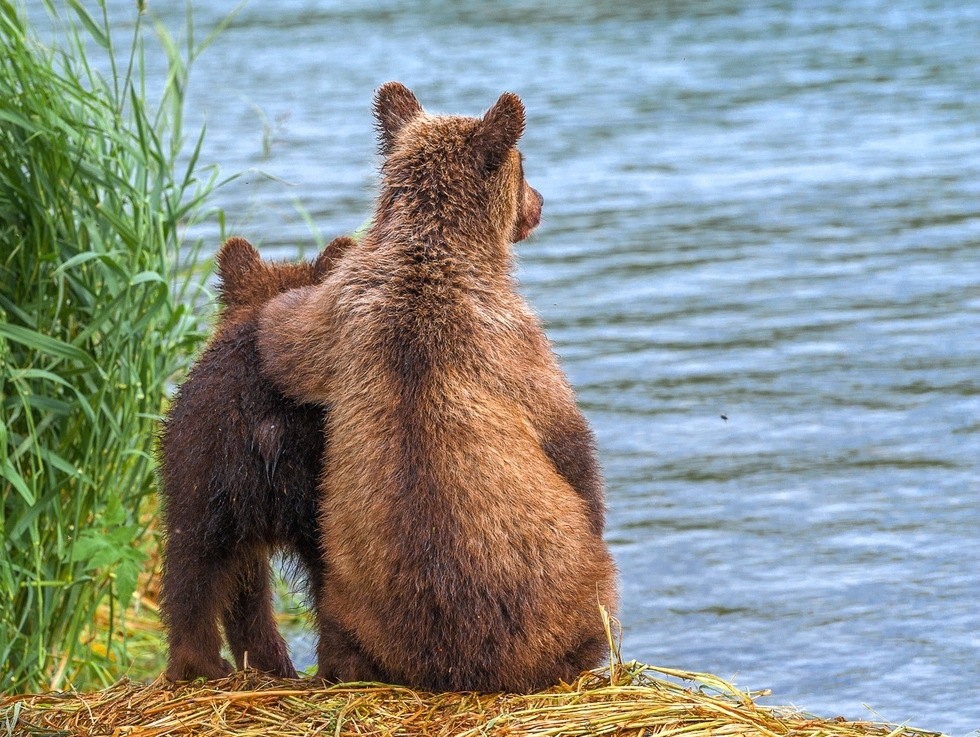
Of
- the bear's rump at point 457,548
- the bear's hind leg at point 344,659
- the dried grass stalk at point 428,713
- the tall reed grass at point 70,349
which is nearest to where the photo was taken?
the dried grass stalk at point 428,713

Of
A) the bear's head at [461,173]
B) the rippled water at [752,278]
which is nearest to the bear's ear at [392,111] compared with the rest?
the bear's head at [461,173]

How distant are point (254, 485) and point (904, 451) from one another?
4.74 meters

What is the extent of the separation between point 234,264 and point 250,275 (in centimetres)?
7

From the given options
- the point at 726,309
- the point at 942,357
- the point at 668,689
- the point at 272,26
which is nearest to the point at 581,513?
the point at 668,689

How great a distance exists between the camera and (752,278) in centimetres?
1093

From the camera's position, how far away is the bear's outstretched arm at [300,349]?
171 inches

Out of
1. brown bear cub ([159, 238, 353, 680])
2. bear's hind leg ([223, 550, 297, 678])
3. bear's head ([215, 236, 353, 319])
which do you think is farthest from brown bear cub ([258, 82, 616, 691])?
bear's hind leg ([223, 550, 297, 678])

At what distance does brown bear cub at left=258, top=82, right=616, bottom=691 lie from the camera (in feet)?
13.4

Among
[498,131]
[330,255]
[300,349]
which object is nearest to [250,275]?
[330,255]

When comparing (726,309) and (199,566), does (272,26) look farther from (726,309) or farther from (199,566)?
A: (199,566)

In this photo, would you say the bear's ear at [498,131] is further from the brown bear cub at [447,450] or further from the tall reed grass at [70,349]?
the tall reed grass at [70,349]

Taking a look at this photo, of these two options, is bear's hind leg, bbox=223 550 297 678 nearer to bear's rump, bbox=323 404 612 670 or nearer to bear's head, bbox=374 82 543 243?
bear's rump, bbox=323 404 612 670

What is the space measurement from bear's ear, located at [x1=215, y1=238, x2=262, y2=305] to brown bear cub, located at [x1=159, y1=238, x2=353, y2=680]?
0.52 ft

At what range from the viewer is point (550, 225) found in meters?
12.4
